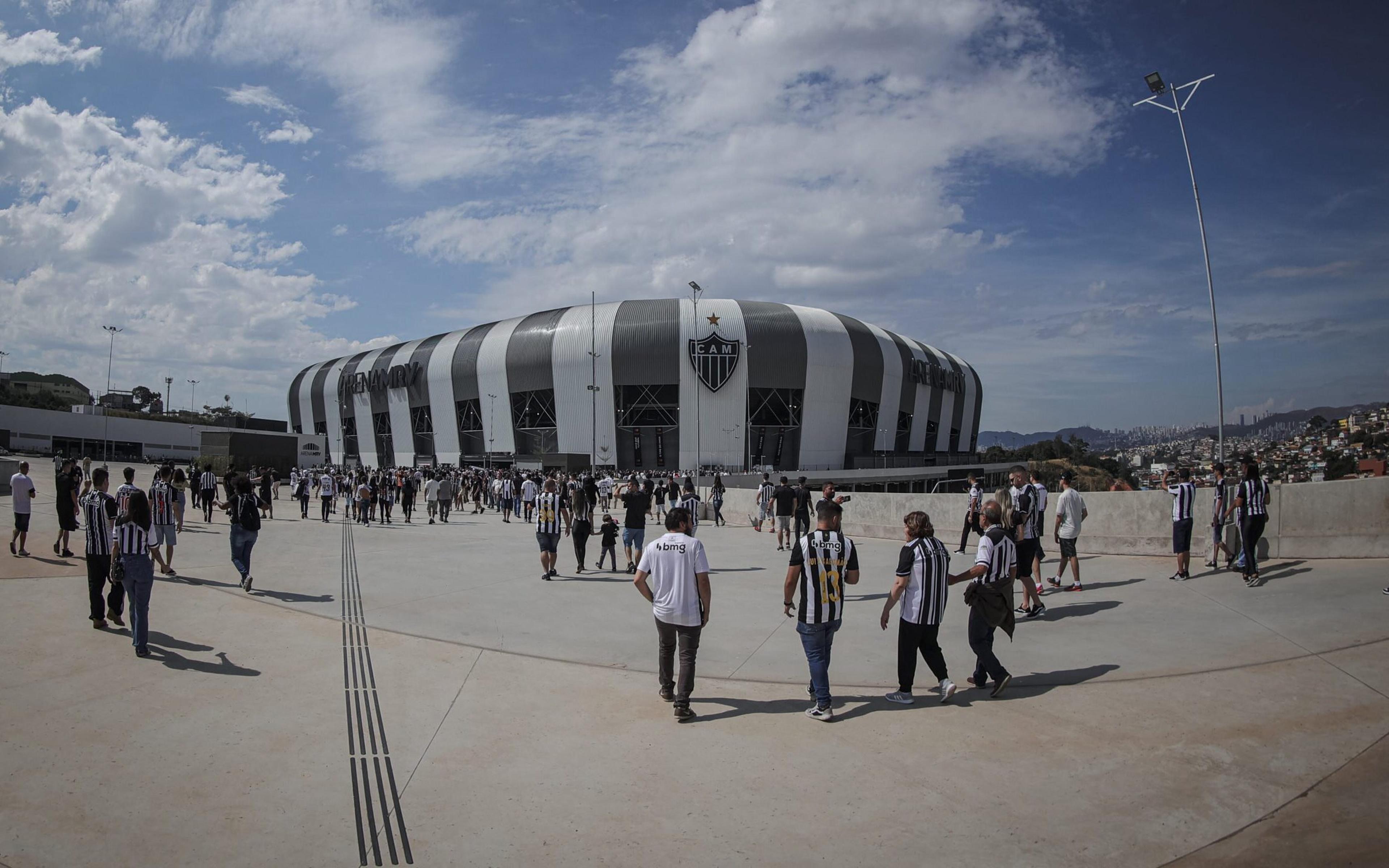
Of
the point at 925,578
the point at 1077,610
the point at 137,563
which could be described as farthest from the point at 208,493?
the point at 1077,610

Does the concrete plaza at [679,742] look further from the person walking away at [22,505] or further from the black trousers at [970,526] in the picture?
the person walking away at [22,505]

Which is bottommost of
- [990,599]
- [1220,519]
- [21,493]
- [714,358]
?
[990,599]

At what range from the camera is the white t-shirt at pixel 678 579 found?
17.9 ft

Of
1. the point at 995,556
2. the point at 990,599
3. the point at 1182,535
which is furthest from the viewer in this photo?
the point at 1182,535

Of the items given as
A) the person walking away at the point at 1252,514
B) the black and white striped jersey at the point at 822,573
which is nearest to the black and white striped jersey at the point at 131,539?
the black and white striped jersey at the point at 822,573

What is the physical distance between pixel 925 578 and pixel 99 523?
27.0ft

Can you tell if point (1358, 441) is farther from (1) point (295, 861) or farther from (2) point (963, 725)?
(1) point (295, 861)

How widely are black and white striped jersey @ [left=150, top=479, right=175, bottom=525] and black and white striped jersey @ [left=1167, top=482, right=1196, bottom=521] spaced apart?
14333mm

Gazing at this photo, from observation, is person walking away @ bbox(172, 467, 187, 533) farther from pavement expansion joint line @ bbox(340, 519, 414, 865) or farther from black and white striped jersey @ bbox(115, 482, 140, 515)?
pavement expansion joint line @ bbox(340, 519, 414, 865)

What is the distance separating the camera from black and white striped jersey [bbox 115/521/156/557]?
259 inches

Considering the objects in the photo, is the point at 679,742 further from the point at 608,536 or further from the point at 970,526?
the point at 608,536

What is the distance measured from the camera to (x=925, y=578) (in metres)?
5.60

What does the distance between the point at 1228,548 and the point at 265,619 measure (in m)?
12.9

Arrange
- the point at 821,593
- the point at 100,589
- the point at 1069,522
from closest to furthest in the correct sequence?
the point at 821,593
the point at 100,589
the point at 1069,522
